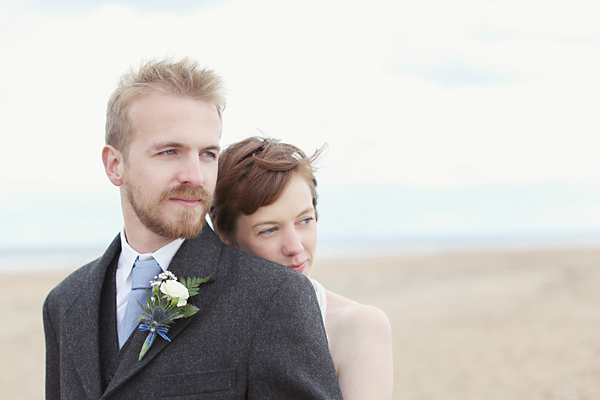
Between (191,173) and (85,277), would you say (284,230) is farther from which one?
(85,277)

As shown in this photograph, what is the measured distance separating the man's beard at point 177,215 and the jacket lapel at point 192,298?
123mm

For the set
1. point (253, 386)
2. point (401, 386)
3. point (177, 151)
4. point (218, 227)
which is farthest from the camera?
point (401, 386)

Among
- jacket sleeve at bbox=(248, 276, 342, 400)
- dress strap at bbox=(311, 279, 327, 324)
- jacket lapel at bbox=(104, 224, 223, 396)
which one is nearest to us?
jacket sleeve at bbox=(248, 276, 342, 400)

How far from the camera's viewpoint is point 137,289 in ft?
9.13

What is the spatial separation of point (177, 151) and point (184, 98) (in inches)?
8.9

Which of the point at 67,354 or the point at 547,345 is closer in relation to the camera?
the point at 67,354

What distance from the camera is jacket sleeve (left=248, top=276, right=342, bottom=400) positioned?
2.39 meters

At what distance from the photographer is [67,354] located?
111 inches

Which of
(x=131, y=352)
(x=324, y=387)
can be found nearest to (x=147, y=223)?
(x=131, y=352)

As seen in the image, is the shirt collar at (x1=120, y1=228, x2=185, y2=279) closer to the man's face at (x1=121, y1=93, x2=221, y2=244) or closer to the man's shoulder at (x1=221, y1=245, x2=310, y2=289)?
the man's face at (x1=121, y1=93, x2=221, y2=244)

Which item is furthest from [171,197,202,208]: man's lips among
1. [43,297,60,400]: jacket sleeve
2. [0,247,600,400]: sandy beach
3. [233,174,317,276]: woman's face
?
[0,247,600,400]: sandy beach

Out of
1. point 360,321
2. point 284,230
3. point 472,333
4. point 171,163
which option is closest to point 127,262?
point 171,163

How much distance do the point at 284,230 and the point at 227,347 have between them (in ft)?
2.85

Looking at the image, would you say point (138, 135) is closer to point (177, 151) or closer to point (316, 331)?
point (177, 151)
